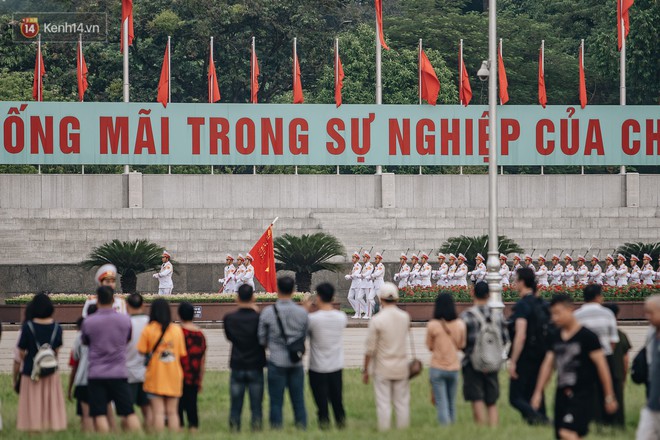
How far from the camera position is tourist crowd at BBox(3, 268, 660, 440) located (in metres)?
12.9

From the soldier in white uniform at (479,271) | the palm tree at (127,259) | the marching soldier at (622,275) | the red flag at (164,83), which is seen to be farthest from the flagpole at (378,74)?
the palm tree at (127,259)

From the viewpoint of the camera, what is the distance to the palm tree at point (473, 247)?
36.2 m

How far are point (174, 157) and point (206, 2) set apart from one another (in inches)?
569

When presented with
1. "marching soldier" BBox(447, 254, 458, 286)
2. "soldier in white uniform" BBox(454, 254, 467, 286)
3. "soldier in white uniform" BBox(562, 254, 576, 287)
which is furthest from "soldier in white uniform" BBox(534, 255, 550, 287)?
"marching soldier" BBox(447, 254, 458, 286)

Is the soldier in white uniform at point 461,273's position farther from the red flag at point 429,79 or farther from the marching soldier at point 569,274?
the red flag at point 429,79

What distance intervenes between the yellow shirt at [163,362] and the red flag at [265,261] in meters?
16.5

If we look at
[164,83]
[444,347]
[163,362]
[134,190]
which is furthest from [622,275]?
[163,362]

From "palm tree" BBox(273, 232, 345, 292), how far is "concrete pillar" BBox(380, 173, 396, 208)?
26.4 feet

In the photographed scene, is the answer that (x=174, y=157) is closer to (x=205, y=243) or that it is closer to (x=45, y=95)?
(x=205, y=243)

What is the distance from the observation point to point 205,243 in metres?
39.6

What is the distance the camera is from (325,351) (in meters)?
13.2

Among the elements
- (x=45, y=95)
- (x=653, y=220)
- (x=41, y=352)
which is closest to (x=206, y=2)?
(x=45, y=95)
